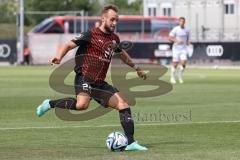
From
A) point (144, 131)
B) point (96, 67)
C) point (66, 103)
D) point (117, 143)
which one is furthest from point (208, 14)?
point (117, 143)

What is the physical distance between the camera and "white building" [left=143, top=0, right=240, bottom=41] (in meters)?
79.5

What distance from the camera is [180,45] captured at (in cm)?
3256

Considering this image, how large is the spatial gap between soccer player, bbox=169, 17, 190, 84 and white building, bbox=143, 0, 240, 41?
42.3 meters

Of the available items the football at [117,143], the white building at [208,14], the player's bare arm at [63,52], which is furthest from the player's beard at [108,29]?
the white building at [208,14]

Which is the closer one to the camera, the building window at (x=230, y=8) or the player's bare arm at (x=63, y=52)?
the player's bare arm at (x=63, y=52)

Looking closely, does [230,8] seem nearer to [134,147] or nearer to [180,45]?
[180,45]

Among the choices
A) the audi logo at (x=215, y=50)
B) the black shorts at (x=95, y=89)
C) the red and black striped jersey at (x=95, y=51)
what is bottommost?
the audi logo at (x=215, y=50)

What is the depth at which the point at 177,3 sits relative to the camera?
92.9 meters

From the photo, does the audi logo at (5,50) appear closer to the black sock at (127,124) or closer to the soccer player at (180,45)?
the soccer player at (180,45)

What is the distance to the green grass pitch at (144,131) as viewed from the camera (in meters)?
11.1

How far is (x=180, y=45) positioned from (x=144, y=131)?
18590 mm

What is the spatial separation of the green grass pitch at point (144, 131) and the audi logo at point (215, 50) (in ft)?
110

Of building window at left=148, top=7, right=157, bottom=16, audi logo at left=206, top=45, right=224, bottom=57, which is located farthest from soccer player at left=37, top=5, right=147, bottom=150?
building window at left=148, top=7, right=157, bottom=16

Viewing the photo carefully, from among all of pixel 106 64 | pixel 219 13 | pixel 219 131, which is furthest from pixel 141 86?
pixel 219 13
